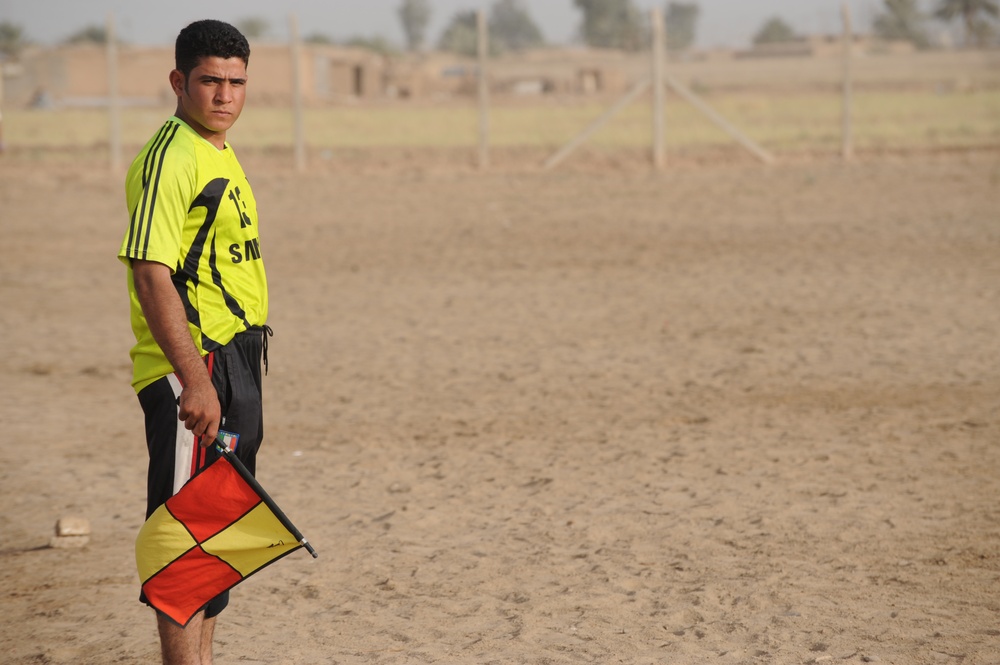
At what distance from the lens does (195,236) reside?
3.03 meters

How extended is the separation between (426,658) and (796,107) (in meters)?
32.4

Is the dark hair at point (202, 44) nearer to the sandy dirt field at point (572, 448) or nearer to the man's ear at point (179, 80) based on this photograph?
the man's ear at point (179, 80)

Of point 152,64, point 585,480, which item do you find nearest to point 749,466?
point 585,480

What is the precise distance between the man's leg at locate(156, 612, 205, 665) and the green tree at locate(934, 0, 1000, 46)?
25006 mm

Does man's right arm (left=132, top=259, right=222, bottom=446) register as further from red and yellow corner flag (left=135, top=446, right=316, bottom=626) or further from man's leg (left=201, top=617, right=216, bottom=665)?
man's leg (left=201, top=617, right=216, bottom=665)

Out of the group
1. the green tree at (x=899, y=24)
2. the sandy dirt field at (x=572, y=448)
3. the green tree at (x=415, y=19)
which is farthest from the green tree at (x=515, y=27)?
the sandy dirt field at (x=572, y=448)

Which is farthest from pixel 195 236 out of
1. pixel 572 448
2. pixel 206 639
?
pixel 572 448

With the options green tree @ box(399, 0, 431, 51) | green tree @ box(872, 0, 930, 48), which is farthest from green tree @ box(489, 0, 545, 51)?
green tree @ box(872, 0, 930, 48)

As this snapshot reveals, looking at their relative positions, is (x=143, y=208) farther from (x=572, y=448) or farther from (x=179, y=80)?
(x=572, y=448)

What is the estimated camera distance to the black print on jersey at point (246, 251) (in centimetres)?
314

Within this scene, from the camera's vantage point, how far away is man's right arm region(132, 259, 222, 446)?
2895 mm

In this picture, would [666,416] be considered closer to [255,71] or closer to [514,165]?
[514,165]

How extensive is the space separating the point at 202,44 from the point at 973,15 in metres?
54.2

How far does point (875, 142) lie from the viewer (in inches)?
799
